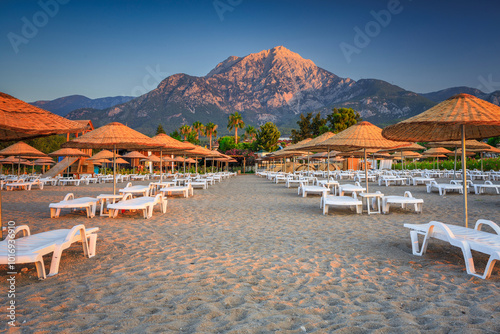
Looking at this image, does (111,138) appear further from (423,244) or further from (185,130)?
(185,130)

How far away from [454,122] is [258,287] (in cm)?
362

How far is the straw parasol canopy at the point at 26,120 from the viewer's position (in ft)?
12.1

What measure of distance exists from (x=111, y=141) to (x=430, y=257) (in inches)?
298

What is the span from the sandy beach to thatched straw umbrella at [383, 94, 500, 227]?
72.6 inches

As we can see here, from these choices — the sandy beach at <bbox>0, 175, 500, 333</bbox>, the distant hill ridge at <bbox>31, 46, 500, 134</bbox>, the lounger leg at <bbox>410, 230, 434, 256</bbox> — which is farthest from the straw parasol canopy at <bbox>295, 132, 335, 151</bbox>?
the distant hill ridge at <bbox>31, 46, 500, 134</bbox>

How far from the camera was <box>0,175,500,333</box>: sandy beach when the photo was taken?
7.39 feet

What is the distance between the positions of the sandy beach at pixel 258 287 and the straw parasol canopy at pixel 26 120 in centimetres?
180

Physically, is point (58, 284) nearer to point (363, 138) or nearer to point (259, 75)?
point (363, 138)

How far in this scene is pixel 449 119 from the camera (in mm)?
4164

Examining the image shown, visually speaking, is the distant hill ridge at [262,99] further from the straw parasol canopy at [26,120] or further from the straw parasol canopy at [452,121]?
the straw parasol canopy at [26,120]

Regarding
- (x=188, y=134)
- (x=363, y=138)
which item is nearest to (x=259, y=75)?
(x=188, y=134)

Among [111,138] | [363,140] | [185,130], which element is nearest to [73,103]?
[185,130]

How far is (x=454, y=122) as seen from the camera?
410 cm

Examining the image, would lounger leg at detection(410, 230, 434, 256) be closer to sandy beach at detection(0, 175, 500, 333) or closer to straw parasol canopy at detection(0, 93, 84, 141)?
sandy beach at detection(0, 175, 500, 333)
